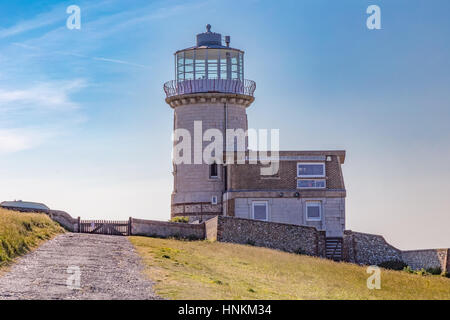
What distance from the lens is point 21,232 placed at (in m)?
36.4

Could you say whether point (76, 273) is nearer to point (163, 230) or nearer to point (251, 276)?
point (251, 276)

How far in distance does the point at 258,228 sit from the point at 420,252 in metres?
10.0

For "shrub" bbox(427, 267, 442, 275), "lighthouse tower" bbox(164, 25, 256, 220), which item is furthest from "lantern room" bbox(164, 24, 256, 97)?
"shrub" bbox(427, 267, 442, 275)

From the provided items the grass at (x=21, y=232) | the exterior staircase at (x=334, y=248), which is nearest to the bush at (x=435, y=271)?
the exterior staircase at (x=334, y=248)

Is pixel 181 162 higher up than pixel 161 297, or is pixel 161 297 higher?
pixel 181 162

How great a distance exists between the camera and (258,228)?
47.4 m

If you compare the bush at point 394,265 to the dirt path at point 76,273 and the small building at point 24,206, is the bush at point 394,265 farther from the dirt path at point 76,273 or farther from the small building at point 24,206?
→ the small building at point 24,206

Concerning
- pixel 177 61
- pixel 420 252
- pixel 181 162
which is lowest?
pixel 420 252

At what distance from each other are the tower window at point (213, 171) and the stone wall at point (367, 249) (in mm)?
9460

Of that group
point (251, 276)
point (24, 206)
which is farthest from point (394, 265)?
point (24, 206)

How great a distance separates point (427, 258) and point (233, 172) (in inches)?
484
